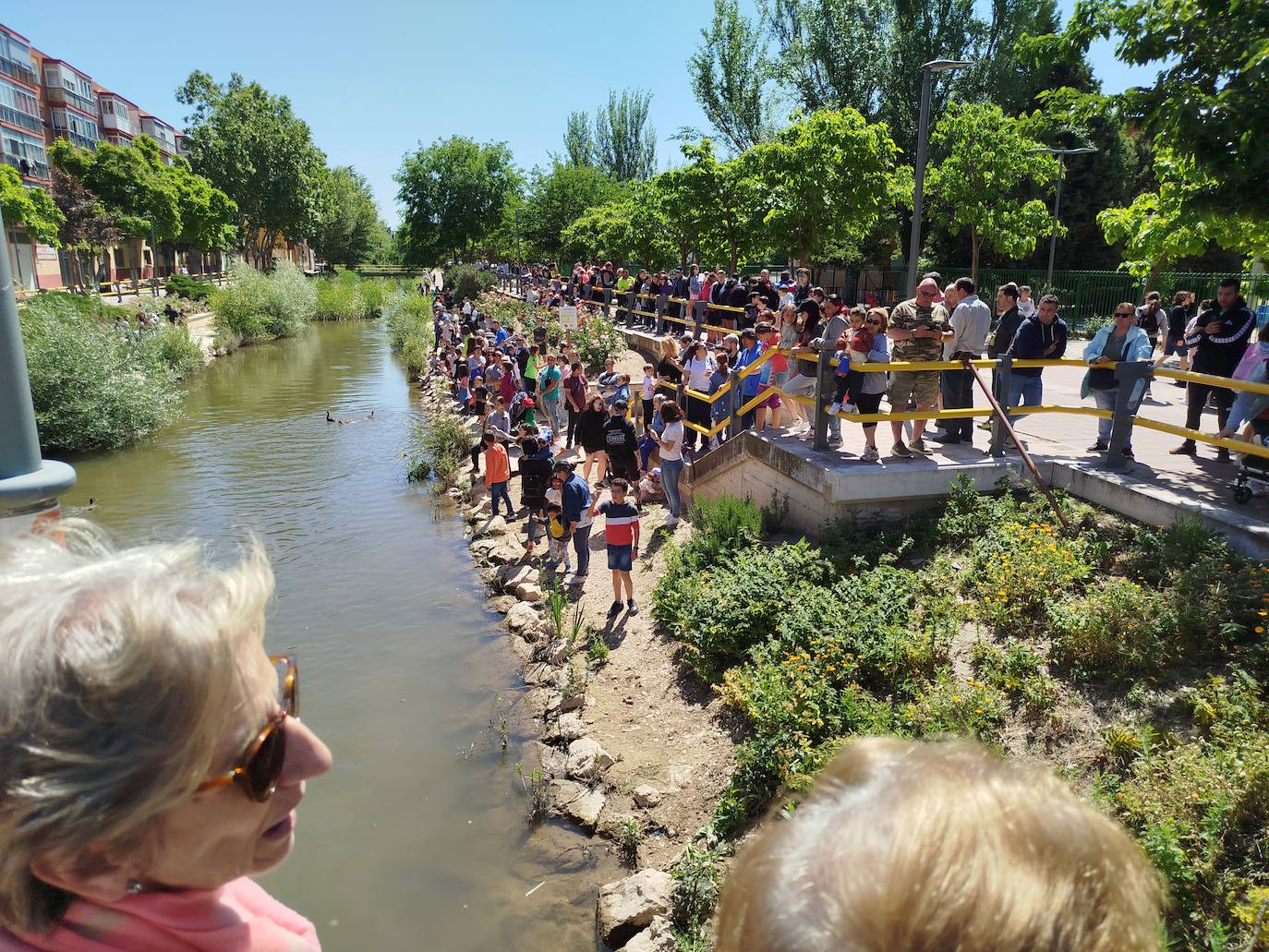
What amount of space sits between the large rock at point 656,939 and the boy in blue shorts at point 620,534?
4.09 meters

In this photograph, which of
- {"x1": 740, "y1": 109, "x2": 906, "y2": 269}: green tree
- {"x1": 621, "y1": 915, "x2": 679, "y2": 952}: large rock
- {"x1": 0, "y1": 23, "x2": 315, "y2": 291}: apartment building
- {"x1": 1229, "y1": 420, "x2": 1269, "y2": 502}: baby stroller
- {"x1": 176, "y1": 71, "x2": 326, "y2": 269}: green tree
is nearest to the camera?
{"x1": 621, "y1": 915, "x2": 679, "y2": 952}: large rock

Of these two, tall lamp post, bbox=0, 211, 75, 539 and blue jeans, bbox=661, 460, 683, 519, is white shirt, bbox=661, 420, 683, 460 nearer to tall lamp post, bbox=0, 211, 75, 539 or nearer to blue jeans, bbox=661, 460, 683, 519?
blue jeans, bbox=661, 460, 683, 519

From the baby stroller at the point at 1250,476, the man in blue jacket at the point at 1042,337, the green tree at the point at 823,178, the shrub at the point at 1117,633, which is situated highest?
the green tree at the point at 823,178

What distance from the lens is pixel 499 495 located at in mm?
13305

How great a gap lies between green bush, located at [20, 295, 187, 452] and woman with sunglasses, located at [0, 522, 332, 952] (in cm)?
2079

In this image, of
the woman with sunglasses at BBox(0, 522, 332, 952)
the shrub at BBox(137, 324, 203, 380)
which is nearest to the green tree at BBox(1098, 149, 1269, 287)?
the woman with sunglasses at BBox(0, 522, 332, 952)

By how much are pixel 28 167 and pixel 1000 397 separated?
67.3 m

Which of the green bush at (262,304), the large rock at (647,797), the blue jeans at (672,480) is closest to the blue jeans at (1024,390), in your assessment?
the blue jeans at (672,480)

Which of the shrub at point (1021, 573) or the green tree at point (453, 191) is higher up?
the green tree at point (453, 191)

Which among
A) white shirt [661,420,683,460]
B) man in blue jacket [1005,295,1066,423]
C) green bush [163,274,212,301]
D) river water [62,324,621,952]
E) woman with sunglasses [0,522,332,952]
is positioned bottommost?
river water [62,324,621,952]

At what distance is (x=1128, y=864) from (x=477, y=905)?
19.0 ft

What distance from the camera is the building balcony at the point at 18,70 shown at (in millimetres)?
54938

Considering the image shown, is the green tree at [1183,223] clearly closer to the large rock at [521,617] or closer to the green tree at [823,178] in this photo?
the large rock at [521,617]

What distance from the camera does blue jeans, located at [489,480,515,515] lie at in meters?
13.0
